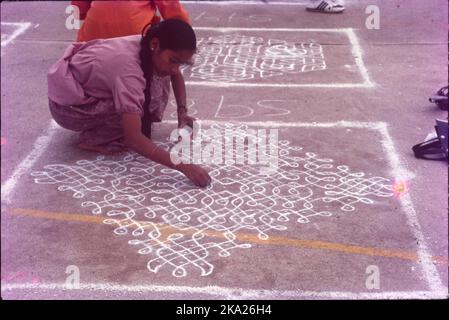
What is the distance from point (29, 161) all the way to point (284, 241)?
1.75 metres

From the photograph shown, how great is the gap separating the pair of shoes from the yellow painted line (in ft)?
15.5

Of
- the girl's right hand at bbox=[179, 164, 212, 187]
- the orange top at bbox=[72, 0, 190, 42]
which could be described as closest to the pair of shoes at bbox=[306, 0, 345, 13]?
the orange top at bbox=[72, 0, 190, 42]

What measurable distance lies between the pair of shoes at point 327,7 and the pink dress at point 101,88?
369 cm

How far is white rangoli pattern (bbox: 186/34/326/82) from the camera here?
5.33 m

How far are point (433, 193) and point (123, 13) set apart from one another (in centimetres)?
236

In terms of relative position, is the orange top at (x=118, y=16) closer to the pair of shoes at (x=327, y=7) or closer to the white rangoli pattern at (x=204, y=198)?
the white rangoli pattern at (x=204, y=198)

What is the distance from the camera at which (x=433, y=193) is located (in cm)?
345

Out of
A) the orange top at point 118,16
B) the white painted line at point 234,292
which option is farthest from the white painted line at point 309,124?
the white painted line at point 234,292

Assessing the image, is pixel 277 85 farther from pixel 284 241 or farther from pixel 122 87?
pixel 284 241

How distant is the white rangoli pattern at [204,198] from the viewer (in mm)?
2994

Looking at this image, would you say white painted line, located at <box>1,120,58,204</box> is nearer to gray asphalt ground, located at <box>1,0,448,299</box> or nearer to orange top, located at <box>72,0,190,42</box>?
gray asphalt ground, located at <box>1,0,448,299</box>

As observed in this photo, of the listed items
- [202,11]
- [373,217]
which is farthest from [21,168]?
[202,11]

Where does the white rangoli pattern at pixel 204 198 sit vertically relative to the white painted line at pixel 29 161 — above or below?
below

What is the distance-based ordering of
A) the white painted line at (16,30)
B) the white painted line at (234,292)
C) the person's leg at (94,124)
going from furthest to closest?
the white painted line at (16,30) < the person's leg at (94,124) < the white painted line at (234,292)
